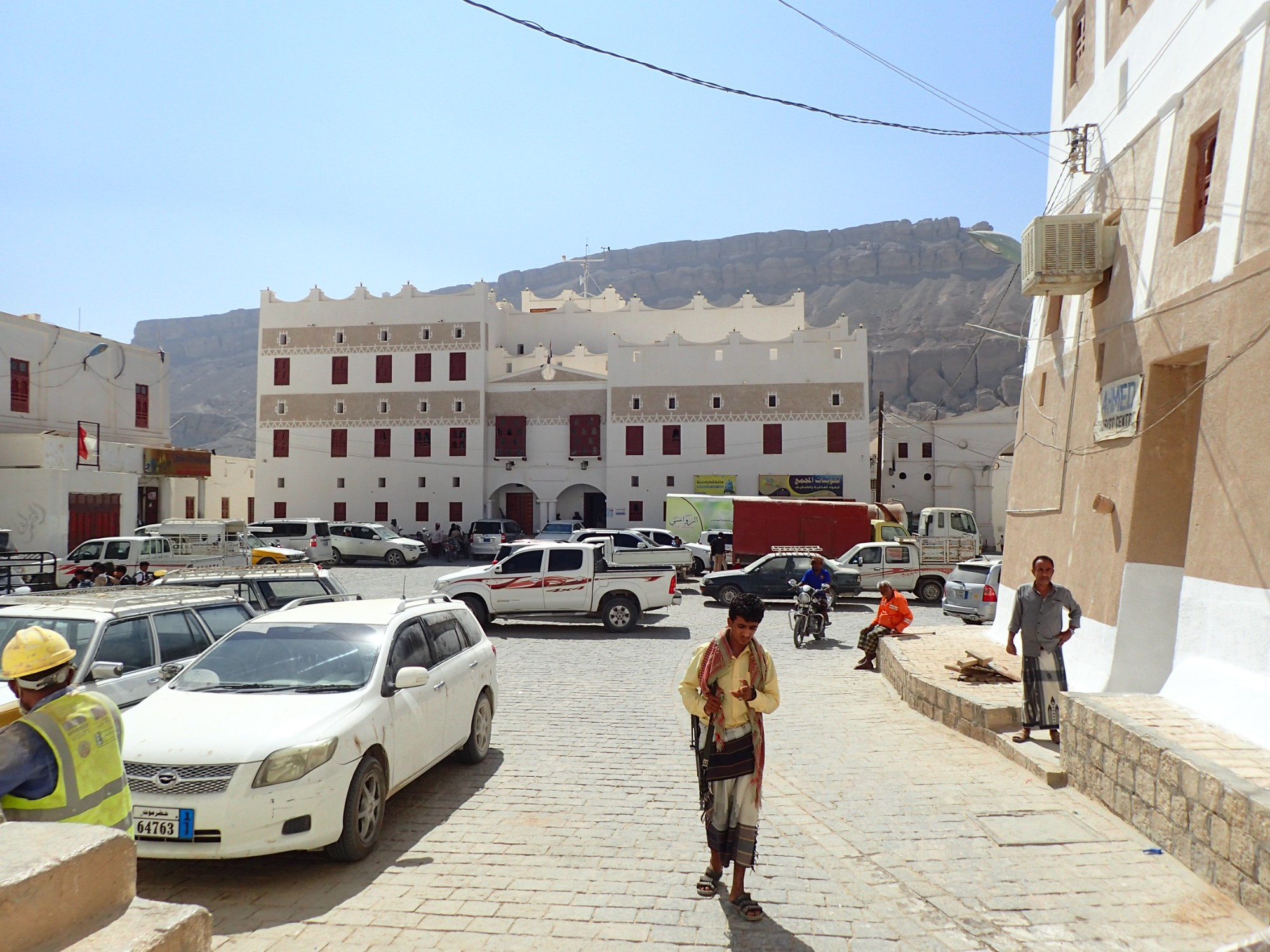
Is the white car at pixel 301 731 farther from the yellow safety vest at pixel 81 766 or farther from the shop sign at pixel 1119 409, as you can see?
the shop sign at pixel 1119 409

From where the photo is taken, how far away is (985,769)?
24.5 ft

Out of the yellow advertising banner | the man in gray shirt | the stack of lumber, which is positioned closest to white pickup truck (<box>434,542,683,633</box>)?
the stack of lumber

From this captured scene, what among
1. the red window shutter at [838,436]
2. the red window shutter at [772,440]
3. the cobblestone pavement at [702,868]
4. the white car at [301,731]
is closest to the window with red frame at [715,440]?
the red window shutter at [772,440]

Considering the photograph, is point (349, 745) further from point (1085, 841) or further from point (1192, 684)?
point (1192, 684)

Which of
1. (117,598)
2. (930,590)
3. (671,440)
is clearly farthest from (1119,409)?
(671,440)

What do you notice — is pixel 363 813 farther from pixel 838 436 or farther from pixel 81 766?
pixel 838 436

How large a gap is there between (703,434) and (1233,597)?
3527cm

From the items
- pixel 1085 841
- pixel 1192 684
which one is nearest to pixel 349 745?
pixel 1085 841

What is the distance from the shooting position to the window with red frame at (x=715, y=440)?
41594 millimetres

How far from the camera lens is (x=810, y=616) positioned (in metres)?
16.0

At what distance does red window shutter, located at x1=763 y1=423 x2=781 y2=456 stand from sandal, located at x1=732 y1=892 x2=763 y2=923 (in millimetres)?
36851

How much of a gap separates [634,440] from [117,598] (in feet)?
112

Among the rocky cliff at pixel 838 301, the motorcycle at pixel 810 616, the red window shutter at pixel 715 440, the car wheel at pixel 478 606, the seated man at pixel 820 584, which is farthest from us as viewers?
the rocky cliff at pixel 838 301

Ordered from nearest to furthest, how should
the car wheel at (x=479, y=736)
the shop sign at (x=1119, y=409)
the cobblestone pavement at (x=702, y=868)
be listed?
the cobblestone pavement at (x=702, y=868) → the car wheel at (x=479, y=736) → the shop sign at (x=1119, y=409)
